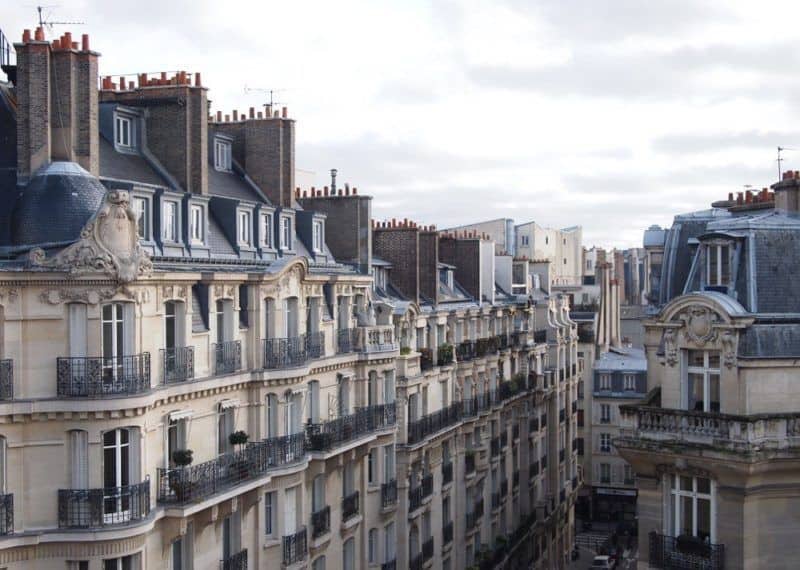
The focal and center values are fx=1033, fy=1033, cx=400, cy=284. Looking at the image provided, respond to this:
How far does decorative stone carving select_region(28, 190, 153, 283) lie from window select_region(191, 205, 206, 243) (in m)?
5.62

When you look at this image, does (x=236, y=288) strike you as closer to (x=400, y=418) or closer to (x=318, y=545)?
(x=318, y=545)

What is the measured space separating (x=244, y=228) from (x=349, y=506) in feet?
32.8

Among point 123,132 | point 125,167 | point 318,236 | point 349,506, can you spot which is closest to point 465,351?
point 318,236

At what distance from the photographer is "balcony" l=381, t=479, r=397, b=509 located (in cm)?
3644

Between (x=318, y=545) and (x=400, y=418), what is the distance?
8.27m

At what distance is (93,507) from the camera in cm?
2111

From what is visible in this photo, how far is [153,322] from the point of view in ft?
75.2

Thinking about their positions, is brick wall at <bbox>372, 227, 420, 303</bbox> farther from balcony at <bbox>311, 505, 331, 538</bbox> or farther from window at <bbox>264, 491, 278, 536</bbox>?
window at <bbox>264, 491, 278, 536</bbox>

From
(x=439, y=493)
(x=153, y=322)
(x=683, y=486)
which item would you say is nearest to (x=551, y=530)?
(x=439, y=493)

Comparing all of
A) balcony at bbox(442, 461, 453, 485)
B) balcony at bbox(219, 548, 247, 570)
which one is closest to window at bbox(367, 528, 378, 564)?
balcony at bbox(442, 461, 453, 485)

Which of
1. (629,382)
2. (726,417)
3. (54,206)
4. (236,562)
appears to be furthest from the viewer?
(629,382)

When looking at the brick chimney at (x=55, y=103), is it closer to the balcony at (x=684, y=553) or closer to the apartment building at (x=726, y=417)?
the apartment building at (x=726, y=417)

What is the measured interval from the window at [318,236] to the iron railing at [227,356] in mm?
8299

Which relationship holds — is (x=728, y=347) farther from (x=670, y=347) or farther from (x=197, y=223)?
(x=197, y=223)
